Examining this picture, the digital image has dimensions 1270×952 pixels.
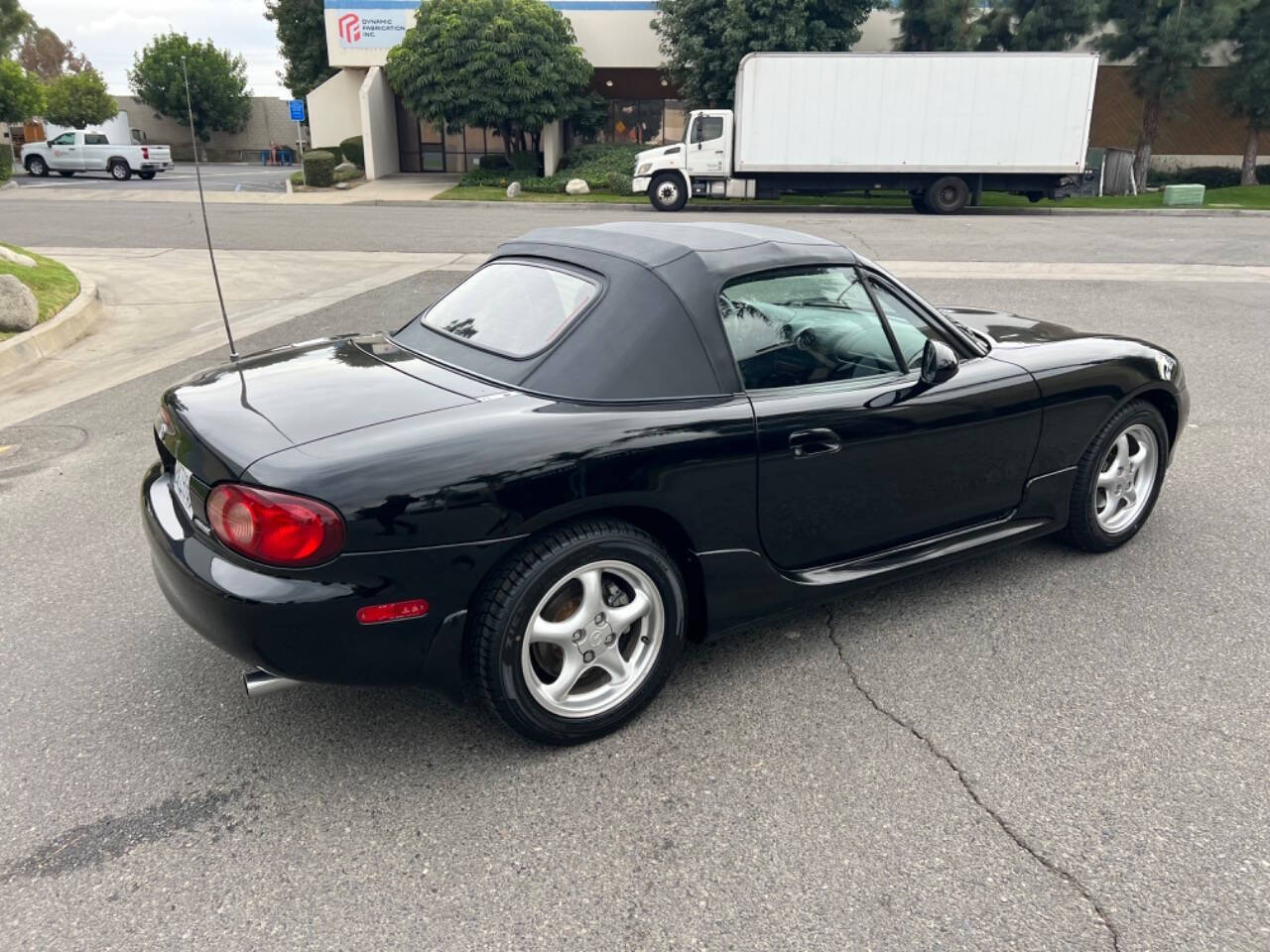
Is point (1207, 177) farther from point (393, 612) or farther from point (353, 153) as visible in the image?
point (393, 612)

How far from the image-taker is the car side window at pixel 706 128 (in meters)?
23.0

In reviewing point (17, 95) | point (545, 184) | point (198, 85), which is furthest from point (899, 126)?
point (198, 85)

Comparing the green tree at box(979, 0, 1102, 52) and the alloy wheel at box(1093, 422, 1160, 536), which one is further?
the green tree at box(979, 0, 1102, 52)

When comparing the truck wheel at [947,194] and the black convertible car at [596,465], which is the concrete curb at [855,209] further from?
the black convertible car at [596,465]

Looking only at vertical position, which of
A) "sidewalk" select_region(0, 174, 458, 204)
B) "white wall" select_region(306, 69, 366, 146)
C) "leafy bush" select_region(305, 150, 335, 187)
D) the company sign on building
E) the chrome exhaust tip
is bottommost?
the chrome exhaust tip

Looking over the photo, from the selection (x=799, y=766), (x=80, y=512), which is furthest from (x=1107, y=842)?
(x=80, y=512)

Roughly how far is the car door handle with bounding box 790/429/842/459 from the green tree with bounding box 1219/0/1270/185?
33.7 meters

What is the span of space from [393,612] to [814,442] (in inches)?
57.0

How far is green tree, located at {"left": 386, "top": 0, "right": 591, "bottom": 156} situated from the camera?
27203 mm

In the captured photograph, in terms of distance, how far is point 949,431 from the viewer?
138 inches

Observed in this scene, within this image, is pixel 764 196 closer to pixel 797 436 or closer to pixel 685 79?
pixel 685 79

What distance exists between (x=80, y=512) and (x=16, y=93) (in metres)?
39.8

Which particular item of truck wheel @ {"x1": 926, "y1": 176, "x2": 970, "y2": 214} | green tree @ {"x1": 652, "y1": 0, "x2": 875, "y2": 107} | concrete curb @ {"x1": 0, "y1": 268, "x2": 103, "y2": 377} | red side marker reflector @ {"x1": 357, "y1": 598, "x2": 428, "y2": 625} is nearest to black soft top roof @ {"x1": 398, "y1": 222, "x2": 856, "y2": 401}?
red side marker reflector @ {"x1": 357, "y1": 598, "x2": 428, "y2": 625}

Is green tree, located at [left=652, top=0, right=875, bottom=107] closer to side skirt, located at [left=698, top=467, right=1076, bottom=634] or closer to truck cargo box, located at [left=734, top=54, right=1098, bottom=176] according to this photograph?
truck cargo box, located at [left=734, top=54, right=1098, bottom=176]
